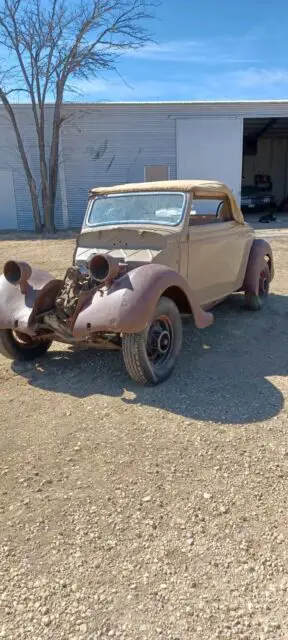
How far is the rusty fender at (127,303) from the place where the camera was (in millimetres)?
3328

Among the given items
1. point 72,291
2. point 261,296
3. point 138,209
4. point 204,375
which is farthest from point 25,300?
point 261,296

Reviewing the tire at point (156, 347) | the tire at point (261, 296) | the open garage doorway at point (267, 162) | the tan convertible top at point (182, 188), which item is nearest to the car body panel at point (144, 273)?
the tan convertible top at point (182, 188)

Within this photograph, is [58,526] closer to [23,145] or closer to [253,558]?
[253,558]

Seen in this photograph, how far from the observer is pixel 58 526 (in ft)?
7.50

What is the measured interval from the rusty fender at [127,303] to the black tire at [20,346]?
99 cm

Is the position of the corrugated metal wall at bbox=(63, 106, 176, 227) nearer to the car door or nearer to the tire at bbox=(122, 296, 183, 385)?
the car door

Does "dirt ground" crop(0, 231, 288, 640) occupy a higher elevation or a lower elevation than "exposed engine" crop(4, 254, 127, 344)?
lower

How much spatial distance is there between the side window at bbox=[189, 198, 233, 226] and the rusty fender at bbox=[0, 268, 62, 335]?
203 centimetres

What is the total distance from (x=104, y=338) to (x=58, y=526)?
1.75 m

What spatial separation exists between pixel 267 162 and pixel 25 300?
27494 millimetres

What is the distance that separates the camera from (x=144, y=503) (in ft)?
7.97

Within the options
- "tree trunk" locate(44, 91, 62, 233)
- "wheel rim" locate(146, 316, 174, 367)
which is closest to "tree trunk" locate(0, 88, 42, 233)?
"tree trunk" locate(44, 91, 62, 233)

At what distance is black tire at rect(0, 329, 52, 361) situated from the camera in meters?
4.21

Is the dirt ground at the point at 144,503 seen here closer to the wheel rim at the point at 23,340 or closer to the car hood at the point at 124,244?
the wheel rim at the point at 23,340
